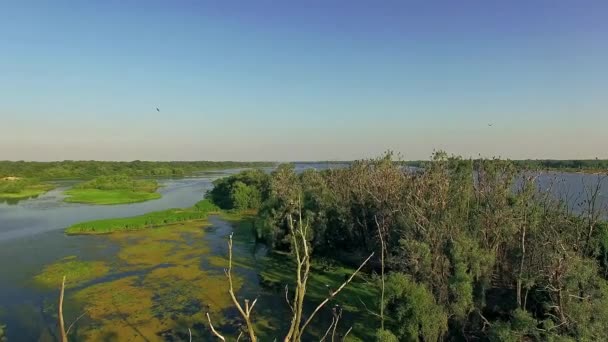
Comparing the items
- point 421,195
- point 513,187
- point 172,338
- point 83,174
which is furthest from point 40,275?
point 83,174

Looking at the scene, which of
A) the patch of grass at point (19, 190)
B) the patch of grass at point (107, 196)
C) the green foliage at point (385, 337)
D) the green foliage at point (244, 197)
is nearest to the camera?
the green foliage at point (385, 337)

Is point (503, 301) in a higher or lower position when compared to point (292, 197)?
lower

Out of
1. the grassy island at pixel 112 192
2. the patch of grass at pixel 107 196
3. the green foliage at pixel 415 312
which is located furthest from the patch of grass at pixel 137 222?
the green foliage at pixel 415 312

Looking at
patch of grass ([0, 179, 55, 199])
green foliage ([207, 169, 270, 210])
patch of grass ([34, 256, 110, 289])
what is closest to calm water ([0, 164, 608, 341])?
patch of grass ([34, 256, 110, 289])

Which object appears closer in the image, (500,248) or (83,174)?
(500,248)

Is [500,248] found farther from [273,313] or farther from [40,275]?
[40,275]

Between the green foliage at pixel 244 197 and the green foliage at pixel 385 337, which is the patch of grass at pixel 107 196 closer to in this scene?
the green foliage at pixel 244 197

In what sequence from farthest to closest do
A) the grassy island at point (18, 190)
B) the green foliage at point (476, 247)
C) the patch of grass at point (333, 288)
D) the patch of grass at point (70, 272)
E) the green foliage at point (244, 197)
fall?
the grassy island at point (18, 190) → the green foliage at point (244, 197) → the patch of grass at point (70, 272) → the patch of grass at point (333, 288) → the green foliage at point (476, 247)
